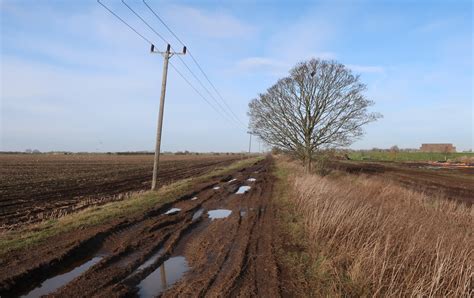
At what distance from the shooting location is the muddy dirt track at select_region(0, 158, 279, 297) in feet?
17.2

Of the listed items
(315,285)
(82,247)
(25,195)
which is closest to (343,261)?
(315,285)

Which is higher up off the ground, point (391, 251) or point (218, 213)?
point (391, 251)

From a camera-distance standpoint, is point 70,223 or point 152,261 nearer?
point 152,261

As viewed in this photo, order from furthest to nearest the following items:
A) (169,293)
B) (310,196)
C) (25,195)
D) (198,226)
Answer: (25,195), (310,196), (198,226), (169,293)

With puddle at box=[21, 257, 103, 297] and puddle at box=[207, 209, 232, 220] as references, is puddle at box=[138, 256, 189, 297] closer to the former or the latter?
puddle at box=[21, 257, 103, 297]

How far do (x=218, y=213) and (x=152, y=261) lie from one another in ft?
19.2

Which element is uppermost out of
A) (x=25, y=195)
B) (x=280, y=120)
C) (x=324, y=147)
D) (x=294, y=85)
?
(x=294, y=85)

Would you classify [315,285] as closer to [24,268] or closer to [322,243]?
[322,243]

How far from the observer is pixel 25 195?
17469 mm

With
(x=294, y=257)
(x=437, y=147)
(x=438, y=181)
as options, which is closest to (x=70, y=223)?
(x=294, y=257)

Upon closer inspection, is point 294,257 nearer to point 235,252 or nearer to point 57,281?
point 235,252

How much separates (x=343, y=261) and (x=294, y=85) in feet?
69.8

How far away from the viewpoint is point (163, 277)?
19.3 feet

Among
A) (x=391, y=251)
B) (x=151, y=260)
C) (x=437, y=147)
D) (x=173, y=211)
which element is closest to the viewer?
(x=391, y=251)
